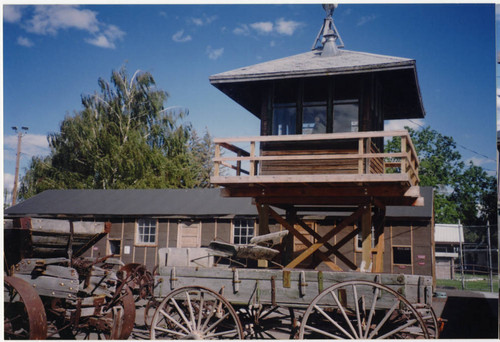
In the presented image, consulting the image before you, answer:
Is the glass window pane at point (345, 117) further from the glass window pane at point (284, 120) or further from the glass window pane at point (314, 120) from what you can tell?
the glass window pane at point (284, 120)

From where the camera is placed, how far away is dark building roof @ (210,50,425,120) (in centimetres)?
1016

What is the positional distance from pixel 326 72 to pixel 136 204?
53.6 feet

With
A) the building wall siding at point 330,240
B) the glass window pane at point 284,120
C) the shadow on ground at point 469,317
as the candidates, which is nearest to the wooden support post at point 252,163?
the glass window pane at point 284,120

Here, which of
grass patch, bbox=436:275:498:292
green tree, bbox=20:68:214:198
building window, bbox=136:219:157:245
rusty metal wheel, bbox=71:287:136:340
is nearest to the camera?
rusty metal wheel, bbox=71:287:136:340

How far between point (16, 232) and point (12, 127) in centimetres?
A: 288

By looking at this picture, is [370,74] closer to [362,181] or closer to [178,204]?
[362,181]

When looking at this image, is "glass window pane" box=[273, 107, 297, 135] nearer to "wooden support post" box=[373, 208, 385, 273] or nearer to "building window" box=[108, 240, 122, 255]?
"wooden support post" box=[373, 208, 385, 273]

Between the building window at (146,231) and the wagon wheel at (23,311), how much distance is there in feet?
51.5

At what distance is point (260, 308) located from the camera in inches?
343

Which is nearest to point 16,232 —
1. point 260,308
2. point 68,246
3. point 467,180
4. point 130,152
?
point 68,246

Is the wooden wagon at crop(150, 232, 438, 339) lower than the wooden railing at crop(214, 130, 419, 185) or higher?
lower

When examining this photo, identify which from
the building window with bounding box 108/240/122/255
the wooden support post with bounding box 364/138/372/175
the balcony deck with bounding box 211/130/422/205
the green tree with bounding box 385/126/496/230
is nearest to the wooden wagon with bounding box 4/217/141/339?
the balcony deck with bounding box 211/130/422/205

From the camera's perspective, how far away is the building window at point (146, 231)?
23.6m

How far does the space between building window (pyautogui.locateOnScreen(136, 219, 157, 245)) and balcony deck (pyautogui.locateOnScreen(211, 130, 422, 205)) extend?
12837mm
